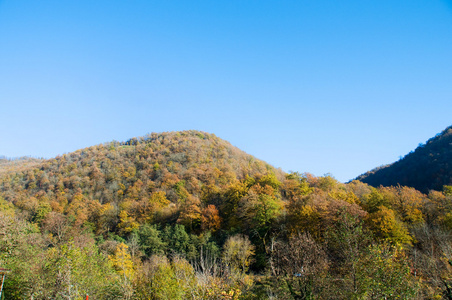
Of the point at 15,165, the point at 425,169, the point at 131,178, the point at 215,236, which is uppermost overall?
the point at 15,165

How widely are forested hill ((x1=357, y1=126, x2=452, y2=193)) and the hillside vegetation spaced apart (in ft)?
89.0

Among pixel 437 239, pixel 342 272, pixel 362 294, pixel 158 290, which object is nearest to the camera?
pixel 362 294

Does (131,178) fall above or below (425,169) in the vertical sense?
above

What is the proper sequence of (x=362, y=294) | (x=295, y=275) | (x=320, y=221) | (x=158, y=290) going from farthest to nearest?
1. (x=320, y=221)
2. (x=158, y=290)
3. (x=295, y=275)
4. (x=362, y=294)

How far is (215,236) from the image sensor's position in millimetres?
46219

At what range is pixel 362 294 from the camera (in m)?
12.0

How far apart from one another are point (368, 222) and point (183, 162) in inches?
3128

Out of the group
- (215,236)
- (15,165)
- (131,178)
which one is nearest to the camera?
(215,236)

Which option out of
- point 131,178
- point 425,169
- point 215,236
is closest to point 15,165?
point 131,178

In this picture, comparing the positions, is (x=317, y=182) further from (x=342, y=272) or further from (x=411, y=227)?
(x=342, y=272)

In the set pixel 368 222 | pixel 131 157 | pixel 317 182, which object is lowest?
pixel 368 222

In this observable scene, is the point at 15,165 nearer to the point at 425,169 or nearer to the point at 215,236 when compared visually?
the point at 215,236

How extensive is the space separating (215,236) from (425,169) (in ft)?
222

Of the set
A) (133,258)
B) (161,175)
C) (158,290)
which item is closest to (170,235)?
(133,258)
